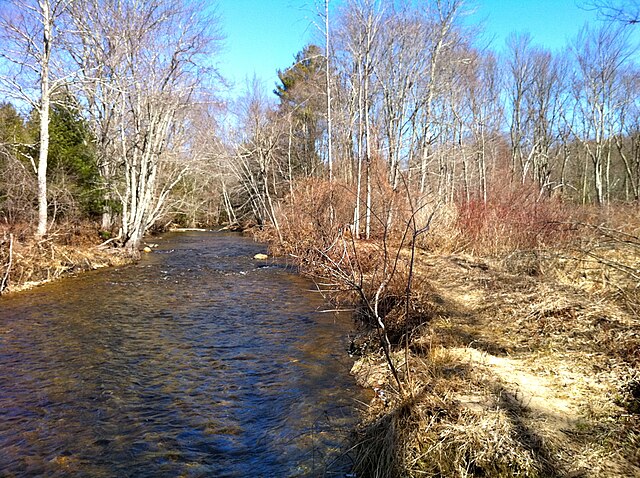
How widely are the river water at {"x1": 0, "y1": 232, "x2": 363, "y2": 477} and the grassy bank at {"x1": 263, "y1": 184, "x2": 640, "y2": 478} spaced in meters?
0.67

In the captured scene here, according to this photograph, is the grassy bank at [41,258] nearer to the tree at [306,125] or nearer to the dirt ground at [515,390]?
the dirt ground at [515,390]

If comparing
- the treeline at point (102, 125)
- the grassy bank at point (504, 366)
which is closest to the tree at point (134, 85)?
the treeline at point (102, 125)

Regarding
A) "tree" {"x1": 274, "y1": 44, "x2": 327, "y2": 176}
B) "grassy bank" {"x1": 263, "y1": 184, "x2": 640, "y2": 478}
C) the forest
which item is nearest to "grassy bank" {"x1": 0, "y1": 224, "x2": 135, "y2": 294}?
the forest

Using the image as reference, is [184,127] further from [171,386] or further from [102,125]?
[171,386]

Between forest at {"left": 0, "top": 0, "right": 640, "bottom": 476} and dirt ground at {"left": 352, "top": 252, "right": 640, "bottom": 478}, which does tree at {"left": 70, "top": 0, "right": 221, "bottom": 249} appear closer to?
forest at {"left": 0, "top": 0, "right": 640, "bottom": 476}

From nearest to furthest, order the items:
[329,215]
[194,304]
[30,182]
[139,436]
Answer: [139,436] < [194,304] < [30,182] < [329,215]

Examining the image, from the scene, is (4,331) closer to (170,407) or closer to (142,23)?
(170,407)

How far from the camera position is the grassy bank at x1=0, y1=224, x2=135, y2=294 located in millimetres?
10508

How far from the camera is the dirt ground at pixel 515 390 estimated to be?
3.12m

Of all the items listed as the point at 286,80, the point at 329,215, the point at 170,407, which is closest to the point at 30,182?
the point at 329,215

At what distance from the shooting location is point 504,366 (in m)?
4.74

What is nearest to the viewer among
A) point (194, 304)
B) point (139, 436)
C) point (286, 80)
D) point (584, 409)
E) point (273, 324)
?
point (584, 409)

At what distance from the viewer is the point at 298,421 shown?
4590mm

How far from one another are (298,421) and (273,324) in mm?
3833
